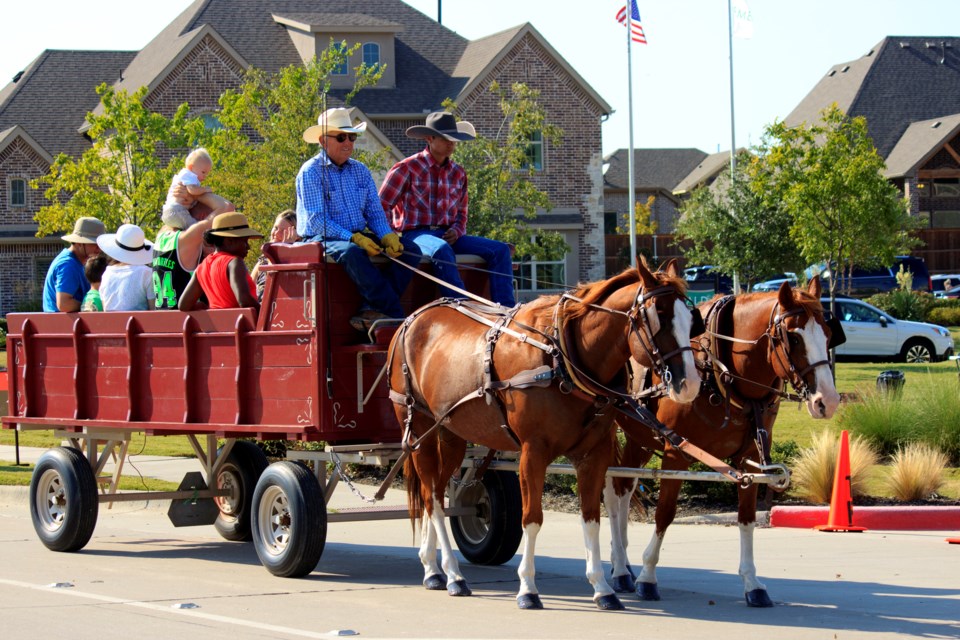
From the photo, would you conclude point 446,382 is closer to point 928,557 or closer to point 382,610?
point 382,610

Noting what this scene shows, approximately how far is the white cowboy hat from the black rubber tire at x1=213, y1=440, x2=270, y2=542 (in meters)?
1.92

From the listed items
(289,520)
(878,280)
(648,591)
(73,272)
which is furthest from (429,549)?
(878,280)

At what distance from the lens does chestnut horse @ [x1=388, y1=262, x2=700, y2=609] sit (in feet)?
26.5

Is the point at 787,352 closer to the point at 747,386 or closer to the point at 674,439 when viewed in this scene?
the point at 747,386

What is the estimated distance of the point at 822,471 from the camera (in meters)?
13.7

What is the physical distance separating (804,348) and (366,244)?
3284mm

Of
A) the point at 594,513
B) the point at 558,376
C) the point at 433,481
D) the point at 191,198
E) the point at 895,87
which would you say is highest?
the point at 895,87

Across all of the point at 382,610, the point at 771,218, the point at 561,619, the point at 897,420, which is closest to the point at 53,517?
the point at 382,610

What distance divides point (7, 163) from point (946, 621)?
42.4 meters

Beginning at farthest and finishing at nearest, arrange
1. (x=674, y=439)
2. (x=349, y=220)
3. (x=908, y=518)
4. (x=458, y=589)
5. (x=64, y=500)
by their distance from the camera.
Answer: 1. (x=908, y=518)
2. (x=64, y=500)
3. (x=349, y=220)
4. (x=458, y=589)
5. (x=674, y=439)

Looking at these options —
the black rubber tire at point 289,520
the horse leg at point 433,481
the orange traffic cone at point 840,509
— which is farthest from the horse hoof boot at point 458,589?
the orange traffic cone at point 840,509

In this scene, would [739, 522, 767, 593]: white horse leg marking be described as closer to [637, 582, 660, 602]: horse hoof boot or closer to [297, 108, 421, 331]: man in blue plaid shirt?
[637, 582, 660, 602]: horse hoof boot

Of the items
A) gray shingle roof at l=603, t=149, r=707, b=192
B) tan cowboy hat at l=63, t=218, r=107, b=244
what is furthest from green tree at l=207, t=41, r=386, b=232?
gray shingle roof at l=603, t=149, r=707, b=192

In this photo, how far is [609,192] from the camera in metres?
79.8
